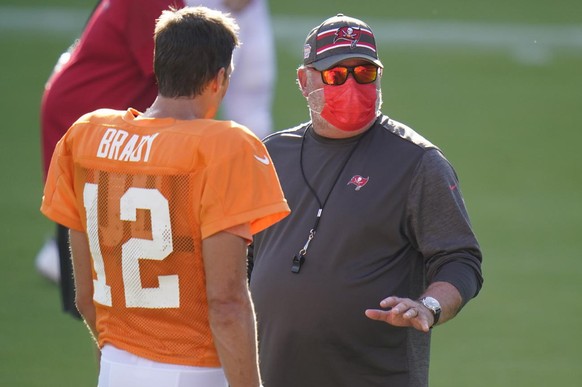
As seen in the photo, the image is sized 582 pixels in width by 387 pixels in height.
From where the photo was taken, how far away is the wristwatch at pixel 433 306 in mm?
3258

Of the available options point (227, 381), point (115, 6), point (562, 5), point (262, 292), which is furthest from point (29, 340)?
point (562, 5)

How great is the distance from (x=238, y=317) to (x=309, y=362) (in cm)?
63

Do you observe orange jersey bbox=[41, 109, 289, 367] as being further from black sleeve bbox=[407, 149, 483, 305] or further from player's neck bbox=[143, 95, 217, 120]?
black sleeve bbox=[407, 149, 483, 305]

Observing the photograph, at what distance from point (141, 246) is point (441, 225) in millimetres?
971

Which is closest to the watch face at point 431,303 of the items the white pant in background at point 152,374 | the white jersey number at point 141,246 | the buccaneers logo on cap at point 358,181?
the buccaneers logo on cap at point 358,181

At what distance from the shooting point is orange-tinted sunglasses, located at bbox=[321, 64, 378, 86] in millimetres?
3730

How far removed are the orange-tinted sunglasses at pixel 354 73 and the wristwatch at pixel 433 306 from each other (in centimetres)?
83

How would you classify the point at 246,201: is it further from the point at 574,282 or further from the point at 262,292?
the point at 574,282

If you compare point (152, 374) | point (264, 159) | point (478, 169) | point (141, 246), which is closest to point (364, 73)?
point (264, 159)

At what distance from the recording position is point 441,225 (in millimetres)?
3453

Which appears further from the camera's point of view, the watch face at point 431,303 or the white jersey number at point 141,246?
the watch face at point 431,303

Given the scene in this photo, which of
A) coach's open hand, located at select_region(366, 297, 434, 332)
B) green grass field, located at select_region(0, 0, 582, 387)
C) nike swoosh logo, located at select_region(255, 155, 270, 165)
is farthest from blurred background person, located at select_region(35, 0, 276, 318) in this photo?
coach's open hand, located at select_region(366, 297, 434, 332)

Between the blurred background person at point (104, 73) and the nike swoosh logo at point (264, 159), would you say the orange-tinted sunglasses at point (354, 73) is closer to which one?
the nike swoosh logo at point (264, 159)

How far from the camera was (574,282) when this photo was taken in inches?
270
